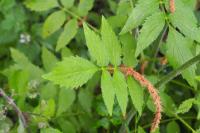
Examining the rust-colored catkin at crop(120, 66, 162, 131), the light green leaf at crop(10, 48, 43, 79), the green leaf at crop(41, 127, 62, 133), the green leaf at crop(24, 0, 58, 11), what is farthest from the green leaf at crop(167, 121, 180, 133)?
the green leaf at crop(24, 0, 58, 11)

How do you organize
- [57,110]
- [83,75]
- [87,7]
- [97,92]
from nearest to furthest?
1. [83,75]
2. [57,110]
3. [87,7]
4. [97,92]

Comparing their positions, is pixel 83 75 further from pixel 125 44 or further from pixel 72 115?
pixel 72 115

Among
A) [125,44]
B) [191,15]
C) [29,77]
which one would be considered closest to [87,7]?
[29,77]

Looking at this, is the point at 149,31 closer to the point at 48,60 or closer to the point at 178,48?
the point at 178,48

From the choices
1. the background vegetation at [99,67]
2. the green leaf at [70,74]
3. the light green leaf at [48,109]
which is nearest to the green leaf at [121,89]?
the background vegetation at [99,67]

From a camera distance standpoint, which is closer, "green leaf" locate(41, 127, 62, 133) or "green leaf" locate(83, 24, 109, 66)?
"green leaf" locate(83, 24, 109, 66)

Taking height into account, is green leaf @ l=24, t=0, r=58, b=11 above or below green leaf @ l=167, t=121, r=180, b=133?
above

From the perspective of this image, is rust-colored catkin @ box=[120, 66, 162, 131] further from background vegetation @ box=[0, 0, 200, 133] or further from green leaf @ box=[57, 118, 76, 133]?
green leaf @ box=[57, 118, 76, 133]

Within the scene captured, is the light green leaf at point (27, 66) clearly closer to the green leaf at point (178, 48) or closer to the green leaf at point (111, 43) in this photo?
the green leaf at point (111, 43)
